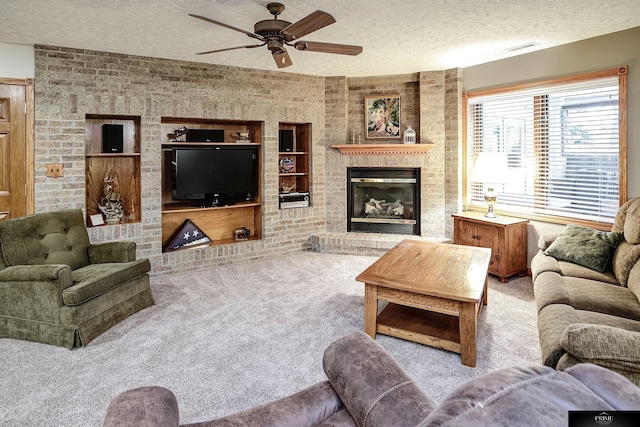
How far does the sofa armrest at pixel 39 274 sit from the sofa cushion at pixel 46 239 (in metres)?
0.22

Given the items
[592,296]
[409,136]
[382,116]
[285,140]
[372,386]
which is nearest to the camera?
[372,386]

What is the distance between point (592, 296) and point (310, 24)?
2578 millimetres

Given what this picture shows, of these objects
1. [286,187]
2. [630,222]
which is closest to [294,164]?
[286,187]

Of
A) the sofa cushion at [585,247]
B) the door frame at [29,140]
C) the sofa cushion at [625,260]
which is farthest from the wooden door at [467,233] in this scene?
the door frame at [29,140]

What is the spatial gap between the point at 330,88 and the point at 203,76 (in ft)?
5.89

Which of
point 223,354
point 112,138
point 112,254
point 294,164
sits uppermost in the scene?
point 112,138

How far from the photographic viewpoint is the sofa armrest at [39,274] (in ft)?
9.46

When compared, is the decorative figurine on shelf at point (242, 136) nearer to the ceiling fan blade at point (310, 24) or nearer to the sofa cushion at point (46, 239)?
the sofa cushion at point (46, 239)

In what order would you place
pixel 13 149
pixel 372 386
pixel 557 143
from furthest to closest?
pixel 557 143 → pixel 13 149 → pixel 372 386

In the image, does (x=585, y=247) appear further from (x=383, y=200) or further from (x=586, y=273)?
(x=383, y=200)

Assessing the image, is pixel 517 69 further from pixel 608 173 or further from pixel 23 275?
pixel 23 275

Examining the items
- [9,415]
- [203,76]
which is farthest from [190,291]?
[203,76]

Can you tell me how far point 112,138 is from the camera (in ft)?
15.0

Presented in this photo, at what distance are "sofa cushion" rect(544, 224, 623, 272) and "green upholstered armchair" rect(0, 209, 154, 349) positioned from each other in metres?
3.66
